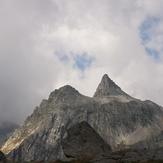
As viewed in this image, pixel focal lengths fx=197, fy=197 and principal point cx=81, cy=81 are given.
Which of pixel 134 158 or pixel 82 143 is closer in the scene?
pixel 134 158

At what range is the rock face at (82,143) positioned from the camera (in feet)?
168

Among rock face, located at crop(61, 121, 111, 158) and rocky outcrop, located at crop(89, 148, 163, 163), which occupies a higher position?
rock face, located at crop(61, 121, 111, 158)

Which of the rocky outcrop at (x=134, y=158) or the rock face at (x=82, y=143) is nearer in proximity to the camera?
the rocky outcrop at (x=134, y=158)

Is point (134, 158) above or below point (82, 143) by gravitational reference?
below

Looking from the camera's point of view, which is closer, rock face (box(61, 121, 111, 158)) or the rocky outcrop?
the rocky outcrop

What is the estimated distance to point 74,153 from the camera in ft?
166

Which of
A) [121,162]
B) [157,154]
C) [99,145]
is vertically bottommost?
[121,162]

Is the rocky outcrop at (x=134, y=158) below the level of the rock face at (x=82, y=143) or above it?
below

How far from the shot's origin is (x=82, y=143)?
55.4 m

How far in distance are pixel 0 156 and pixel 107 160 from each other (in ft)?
98.6

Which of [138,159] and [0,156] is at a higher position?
[0,156]

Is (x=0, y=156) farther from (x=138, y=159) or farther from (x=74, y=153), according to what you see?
(x=138, y=159)

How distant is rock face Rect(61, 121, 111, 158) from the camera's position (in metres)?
51.2

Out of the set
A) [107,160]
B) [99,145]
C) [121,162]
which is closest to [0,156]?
[99,145]
